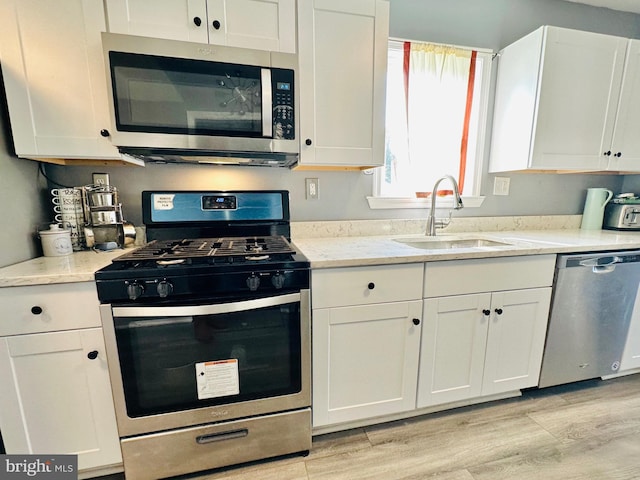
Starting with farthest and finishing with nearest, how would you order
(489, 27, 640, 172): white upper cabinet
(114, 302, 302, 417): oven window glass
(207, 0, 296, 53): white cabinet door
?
(489, 27, 640, 172): white upper cabinet
(207, 0, 296, 53): white cabinet door
(114, 302, 302, 417): oven window glass

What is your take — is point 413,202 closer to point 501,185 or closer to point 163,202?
point 501,185

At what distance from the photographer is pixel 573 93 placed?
5.95ft

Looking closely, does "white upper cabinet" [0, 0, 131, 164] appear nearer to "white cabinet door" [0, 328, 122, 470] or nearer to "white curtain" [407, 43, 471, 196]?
"white cabinet door" [0, 328, 122, 470]

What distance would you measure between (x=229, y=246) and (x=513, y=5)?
97.4 inches

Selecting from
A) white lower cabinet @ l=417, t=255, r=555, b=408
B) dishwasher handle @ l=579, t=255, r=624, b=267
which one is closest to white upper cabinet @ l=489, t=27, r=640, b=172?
dishwasher handle @ l=579, t=255, r=624, b=267

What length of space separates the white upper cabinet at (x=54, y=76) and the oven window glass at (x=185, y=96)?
150 millimetres

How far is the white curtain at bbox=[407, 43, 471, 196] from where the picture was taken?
6.27 feet

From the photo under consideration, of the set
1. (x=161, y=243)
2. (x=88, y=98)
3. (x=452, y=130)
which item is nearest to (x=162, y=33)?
(x=88, y=98)

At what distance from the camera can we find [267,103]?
131 cm

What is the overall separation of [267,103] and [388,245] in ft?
3.08

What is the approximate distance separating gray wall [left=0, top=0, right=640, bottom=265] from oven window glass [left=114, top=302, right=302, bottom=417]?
70 cm

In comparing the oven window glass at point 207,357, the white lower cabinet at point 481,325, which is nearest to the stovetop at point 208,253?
the oven window glass at point 207,357

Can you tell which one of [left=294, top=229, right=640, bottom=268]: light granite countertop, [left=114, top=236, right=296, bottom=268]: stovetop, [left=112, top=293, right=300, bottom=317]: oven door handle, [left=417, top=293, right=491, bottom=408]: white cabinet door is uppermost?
[left=114, top=236, right=296, bottom=268]: stovetop

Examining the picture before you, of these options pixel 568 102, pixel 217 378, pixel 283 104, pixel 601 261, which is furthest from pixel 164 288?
pixel 568 102
